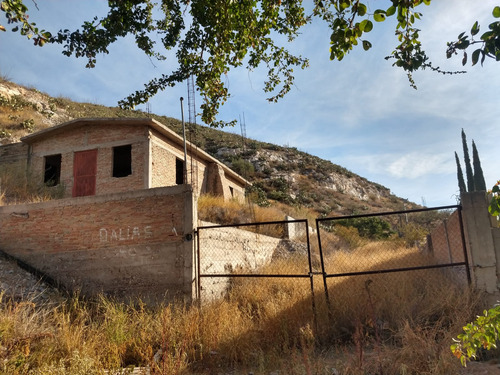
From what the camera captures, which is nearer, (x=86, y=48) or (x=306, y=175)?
(x=86, y=48)

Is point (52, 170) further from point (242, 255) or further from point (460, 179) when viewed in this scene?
point (460, 179)

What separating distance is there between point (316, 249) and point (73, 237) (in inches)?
431

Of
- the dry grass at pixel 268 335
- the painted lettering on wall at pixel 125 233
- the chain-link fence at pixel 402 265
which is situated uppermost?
the painted lettering on wall at pixel 125 233

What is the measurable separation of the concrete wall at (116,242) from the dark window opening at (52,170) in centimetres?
882

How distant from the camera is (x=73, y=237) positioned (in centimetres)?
979

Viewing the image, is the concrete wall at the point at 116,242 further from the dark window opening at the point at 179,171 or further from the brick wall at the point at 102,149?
the dark window opening at the point at 179,171

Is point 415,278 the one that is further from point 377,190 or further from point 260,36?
point 377,190

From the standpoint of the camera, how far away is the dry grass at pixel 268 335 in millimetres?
4660

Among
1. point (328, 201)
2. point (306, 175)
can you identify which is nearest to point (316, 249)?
point (328, 201)

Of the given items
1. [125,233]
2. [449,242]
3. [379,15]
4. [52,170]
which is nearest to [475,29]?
[379,15]

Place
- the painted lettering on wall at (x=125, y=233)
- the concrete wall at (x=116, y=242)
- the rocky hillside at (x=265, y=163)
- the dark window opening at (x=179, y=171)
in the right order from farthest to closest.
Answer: the rocky hillside at (x=265, y=163) → the dark window opening at (x=179, y=171) → the painted lettering on wall at (x=125, y=233) → the concrete wall at (x=116, y=242)

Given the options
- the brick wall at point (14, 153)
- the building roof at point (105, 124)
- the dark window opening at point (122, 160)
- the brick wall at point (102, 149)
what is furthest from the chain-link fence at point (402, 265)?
the brick wall at point (14, 153)

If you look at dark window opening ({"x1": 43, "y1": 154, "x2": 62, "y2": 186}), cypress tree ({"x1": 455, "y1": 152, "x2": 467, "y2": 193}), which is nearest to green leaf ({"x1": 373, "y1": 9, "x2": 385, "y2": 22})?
dark window opening ({"x1": 43, "y1": 154, "x2": 62, "y2": 186})

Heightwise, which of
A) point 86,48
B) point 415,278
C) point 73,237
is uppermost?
point 86,48
